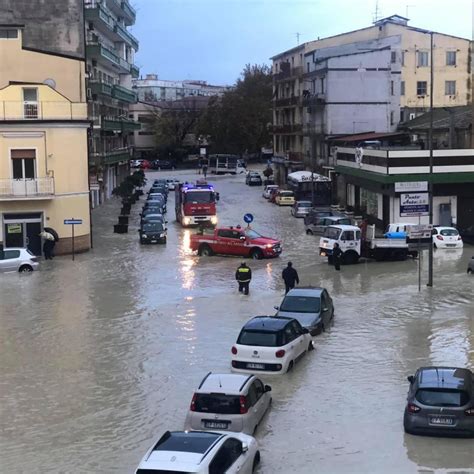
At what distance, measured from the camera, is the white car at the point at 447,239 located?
41.8 m

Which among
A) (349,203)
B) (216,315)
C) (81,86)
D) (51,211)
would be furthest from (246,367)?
(349,203)

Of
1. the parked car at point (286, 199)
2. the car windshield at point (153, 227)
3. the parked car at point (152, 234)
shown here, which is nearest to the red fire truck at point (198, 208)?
the car windshield at point (153, 227)

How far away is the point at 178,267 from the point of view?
3772 cm

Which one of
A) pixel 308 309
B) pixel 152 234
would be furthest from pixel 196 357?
pixel 152 234

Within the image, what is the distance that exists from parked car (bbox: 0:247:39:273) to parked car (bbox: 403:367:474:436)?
25175 millimetres

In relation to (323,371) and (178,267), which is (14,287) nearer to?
(178,267)

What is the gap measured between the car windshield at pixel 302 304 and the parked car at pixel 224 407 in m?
8.83

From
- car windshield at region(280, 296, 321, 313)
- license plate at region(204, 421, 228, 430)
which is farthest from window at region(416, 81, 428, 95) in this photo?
license plate at region(204, 421, 228, 430)

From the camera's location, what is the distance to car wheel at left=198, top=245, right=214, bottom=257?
41281 mm

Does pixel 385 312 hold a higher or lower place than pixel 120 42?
lower

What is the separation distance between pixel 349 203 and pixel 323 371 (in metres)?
42.9

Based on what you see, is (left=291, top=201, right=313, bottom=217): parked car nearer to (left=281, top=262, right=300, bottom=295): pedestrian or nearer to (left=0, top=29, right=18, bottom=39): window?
(left=0, top=29, right=18, bottom=39): window

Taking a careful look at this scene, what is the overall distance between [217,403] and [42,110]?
2959 centimetres

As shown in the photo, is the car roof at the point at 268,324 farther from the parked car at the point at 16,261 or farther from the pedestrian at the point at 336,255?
the parked car at the point at 16,261
